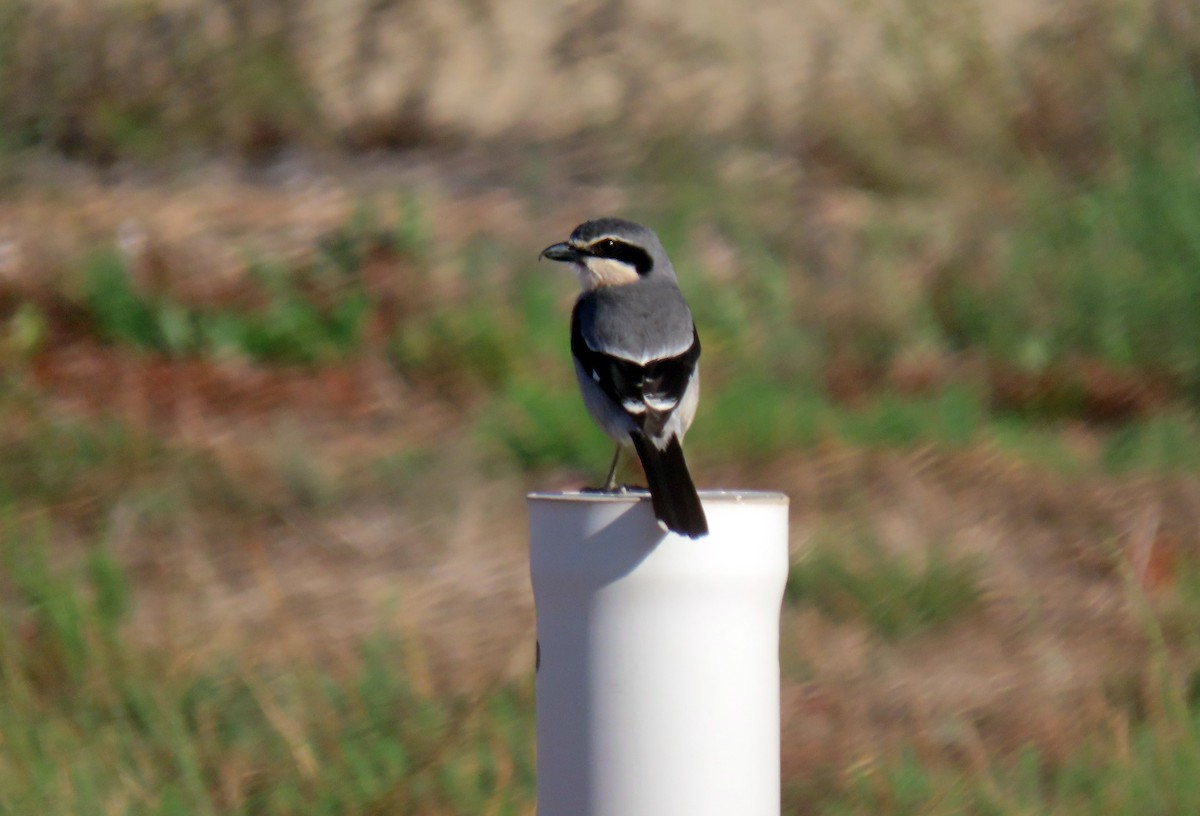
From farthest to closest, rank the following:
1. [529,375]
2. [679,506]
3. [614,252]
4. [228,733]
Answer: [529,375] < [614,252] < [228,733] < [679,506]

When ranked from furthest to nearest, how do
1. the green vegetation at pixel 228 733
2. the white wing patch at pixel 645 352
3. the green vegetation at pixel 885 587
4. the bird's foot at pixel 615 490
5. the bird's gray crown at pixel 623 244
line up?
1. the green vegetation at pixel 885 587
2. the bird's gray crown at pixel 623 244
3. the green vegetation at pixel 228 733
4. the white wing patch at pixel 645 352
5. the bird's foot at pixel 615 490

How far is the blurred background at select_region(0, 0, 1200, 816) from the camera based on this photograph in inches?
179

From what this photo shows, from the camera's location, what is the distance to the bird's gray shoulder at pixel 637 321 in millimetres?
3924

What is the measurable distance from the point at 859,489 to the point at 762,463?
1.46 ft

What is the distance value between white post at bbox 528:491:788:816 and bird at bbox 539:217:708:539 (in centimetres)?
Answer: 54

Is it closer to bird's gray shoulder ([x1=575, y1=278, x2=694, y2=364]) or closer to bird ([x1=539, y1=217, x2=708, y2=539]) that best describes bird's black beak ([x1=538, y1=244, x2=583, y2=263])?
bird ([x1=539, y1=217, x2=708, y2=539])

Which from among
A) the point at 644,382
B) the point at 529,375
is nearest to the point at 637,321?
the point at 644,382

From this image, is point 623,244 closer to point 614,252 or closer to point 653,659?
point 614,252

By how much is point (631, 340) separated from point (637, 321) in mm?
134

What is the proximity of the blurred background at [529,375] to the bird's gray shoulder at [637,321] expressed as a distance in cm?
119

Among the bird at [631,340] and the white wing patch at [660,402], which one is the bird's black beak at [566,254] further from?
the white wing patch at [660,402]

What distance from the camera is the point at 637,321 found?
4.07 m

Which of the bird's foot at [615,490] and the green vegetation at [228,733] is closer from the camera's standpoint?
the bird's foot at [615,490]

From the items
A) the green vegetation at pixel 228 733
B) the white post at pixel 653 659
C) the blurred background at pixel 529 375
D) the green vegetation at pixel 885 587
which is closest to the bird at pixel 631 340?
the white post at pixel 653 659
